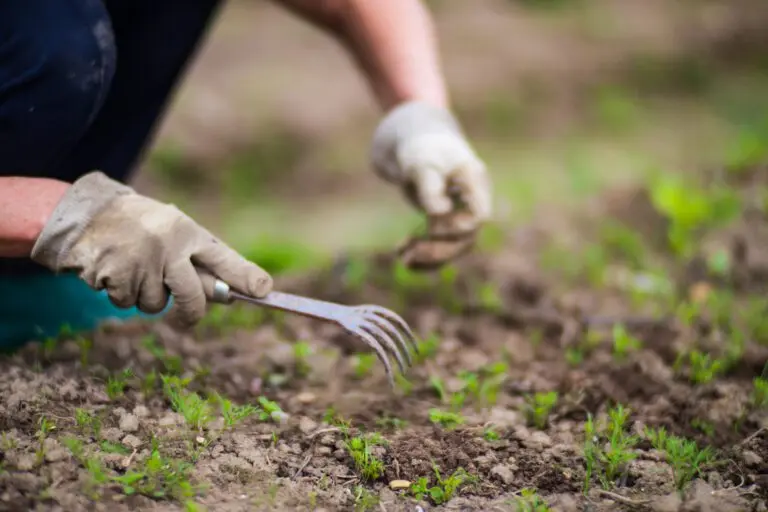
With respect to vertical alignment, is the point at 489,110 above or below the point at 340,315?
below

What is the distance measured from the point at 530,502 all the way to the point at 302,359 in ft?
2.94

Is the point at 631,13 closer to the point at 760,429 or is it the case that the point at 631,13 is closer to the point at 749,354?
the point at 749,354

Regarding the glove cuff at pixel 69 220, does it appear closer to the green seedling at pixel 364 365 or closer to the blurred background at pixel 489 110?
the green seedling at pixel 364 365

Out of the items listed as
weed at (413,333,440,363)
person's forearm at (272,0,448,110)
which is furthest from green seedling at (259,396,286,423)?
person's forearm at (272,0,448,110)

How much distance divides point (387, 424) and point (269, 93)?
3742 mm

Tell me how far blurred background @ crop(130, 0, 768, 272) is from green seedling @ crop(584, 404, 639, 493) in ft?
6.49

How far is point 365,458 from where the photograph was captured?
69.1 inches

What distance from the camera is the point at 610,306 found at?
9.16 feet

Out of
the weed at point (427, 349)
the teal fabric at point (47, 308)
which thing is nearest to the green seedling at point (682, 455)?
the weed at point (427, 349)

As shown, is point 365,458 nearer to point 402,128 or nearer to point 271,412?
point 271,412

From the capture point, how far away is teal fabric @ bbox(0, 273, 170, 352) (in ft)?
8.05

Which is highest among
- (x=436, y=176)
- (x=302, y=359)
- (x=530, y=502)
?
(x=436, y=176)

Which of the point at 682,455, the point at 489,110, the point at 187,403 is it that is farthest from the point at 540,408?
the point at 489,110

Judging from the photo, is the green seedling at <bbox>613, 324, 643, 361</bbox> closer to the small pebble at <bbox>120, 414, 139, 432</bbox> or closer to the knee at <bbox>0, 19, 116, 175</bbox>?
the small pebble at <bbox>120, 414, 139, 432</bbox>
